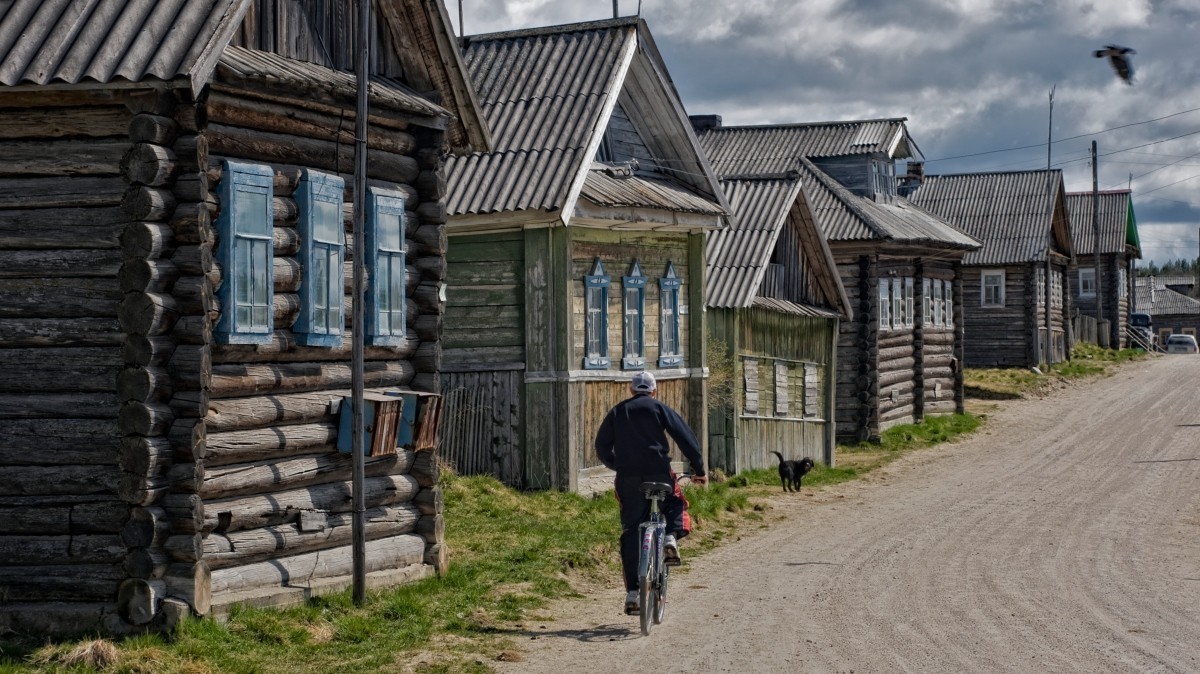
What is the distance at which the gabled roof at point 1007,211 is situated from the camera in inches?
1614

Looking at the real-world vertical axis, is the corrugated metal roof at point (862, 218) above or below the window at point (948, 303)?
above

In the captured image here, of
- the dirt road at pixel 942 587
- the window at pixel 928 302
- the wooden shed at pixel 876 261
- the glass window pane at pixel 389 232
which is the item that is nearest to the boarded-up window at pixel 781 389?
the dirt road at pixel 942 587

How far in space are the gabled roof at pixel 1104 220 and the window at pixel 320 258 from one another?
45378 mm

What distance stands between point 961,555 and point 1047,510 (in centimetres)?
434

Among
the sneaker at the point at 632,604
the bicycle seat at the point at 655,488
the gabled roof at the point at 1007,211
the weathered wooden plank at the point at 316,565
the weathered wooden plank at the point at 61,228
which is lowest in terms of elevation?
the sneaker at the point at 632,604

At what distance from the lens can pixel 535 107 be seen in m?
17.2

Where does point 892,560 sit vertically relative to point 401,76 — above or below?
below

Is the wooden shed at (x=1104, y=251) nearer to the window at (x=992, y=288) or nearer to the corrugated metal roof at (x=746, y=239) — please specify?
the window at (x=992, y=288)

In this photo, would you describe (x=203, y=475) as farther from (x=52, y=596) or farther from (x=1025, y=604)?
(x=1025, y=604)

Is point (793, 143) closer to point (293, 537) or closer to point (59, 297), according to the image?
point (293, 537)

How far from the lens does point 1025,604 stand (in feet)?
35.3

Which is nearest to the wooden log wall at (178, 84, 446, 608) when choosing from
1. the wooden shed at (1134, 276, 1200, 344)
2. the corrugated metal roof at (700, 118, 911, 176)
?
the corrugated metal roof at (700, 118, 911, 176)

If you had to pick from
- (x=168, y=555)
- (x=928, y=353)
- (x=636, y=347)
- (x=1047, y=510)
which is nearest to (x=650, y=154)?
(x=636, y=347)

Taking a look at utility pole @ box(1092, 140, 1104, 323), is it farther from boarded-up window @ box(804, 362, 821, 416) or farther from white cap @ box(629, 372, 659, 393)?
white cap @ box(629, 372, 659, 393)
